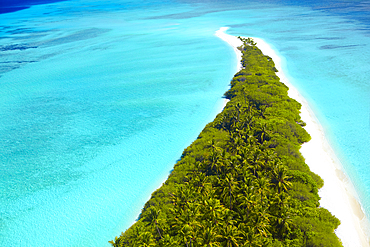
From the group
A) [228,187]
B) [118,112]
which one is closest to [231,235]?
[228,187]

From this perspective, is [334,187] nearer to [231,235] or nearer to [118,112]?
[231,235]

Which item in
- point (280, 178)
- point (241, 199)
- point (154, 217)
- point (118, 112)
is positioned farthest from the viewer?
point (118, 112)

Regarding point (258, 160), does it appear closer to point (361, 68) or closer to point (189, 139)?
point (189, 139)

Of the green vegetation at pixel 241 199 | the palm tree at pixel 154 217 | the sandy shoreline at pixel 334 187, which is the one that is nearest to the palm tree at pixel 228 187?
the green vegetation at pixel 241 199

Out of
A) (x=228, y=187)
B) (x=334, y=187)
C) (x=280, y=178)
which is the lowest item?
(x=334, y=187)

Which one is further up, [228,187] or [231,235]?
[228,187]

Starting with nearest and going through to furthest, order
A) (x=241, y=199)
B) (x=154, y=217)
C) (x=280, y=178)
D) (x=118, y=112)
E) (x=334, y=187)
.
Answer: (x=154, y=217) → (x=241, y=199) → (x=280, y=178) → (x=334, y=187) → (x=118, y=112)

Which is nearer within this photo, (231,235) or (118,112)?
(231,235)
